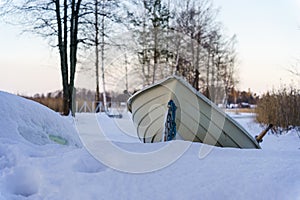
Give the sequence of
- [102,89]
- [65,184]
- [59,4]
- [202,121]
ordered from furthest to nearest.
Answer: [102,89], [59,4], [202,121], [65,184]

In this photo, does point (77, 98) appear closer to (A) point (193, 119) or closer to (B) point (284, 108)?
(B) point (284, 108)

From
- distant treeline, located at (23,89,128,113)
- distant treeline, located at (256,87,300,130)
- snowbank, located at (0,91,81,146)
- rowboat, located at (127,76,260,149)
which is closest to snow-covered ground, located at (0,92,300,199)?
snowbank, located at (0,91,81,146)

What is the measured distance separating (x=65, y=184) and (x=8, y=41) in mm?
10586

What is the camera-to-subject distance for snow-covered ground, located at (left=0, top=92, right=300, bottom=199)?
5.94 ft

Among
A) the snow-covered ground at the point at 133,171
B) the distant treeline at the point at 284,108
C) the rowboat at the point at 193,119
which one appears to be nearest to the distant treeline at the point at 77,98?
the distant treeline at the point at 284,108

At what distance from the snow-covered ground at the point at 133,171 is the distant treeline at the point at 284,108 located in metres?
7.31

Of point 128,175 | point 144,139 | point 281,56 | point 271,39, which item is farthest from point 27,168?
point 281,56

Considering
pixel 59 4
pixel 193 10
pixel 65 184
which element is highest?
pixel 193 10

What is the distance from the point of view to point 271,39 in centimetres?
997

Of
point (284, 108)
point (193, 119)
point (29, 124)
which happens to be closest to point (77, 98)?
point (284, 108)

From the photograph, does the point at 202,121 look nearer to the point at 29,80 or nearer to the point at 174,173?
the point at 174,173

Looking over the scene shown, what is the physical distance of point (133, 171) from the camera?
2117mm

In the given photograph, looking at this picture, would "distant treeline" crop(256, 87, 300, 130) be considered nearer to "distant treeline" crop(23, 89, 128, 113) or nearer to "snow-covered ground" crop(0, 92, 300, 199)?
"distant treeline" crop(23, 89, 128, 113)

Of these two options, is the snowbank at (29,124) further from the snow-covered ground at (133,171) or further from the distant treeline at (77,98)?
the distant treeline at (77,98)
